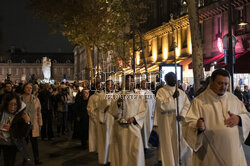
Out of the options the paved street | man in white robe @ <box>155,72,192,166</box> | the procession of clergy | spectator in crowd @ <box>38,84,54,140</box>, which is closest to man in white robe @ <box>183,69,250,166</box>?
the procession of clergy

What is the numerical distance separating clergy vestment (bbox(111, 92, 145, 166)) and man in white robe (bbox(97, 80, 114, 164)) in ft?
3.29

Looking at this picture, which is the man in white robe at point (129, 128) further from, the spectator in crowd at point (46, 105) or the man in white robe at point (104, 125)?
the spectator in crowd at point (46, 105)

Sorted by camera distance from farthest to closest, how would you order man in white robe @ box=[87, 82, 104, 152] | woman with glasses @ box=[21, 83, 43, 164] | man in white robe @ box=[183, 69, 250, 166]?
man in white robe @ box=[87, 82, 104, 152] → woman with glasses @ box=[21, 83, 43, 164] → man in white robe @ box=[183, 69, 250, 166]

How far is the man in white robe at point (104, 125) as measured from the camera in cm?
872

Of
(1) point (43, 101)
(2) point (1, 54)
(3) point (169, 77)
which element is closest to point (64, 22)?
(2) point (1, 54)

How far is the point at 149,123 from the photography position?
10172 millimetres

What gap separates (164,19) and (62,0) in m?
14.2

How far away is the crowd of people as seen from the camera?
4.45 metres

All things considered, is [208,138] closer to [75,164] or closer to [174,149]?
[174,149]

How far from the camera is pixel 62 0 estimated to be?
27.5 metres

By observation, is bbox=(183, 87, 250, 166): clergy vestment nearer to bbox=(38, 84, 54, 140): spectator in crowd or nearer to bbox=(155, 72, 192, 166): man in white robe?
bbox=(155, 72, 192, 166): man in white robe

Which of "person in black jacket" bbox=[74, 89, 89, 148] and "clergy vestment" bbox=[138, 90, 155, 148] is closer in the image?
"clergy vestment" bbox=[138, 90, 155, 148]

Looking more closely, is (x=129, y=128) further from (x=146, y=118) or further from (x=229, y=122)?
(x=229, y=122)

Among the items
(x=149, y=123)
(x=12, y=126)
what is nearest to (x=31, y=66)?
(x=149, y=123)
